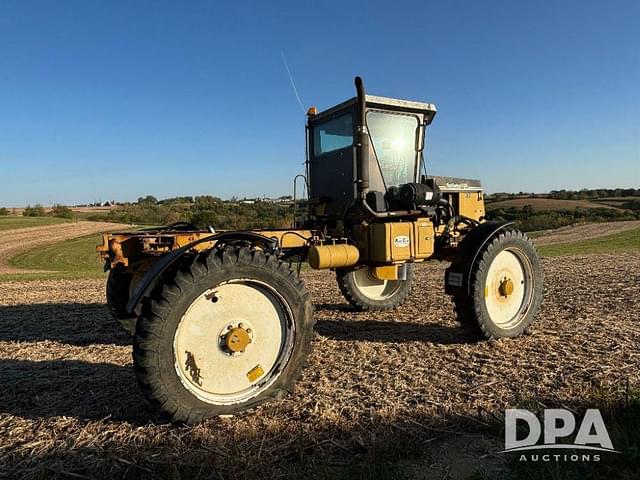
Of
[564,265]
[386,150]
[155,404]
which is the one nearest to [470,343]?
[386,150]

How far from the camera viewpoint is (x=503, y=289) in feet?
19.8

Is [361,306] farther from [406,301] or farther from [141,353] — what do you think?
[141,353]

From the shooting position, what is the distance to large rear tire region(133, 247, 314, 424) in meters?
3.61

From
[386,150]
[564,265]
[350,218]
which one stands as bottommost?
[564,265]

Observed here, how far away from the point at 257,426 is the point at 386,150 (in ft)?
12.3

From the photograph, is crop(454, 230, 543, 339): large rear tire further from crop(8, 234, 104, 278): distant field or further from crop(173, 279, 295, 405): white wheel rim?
crop(8, 234, 104, 278): distant field

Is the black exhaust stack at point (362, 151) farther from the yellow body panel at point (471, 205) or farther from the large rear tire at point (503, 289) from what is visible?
the yellow body panel at point (471, 205)

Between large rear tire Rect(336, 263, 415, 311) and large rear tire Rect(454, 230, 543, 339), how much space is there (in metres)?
1.62

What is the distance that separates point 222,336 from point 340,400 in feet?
3.68

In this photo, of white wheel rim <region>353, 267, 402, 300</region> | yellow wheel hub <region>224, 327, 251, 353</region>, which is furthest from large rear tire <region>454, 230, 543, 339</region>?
yellow wheel hub <region>224, 327, 251, 353</region>

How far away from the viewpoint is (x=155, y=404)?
11.8ft

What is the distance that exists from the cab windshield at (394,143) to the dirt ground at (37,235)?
30820mm

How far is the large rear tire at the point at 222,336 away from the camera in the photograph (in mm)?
3611

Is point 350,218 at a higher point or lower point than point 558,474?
higher
